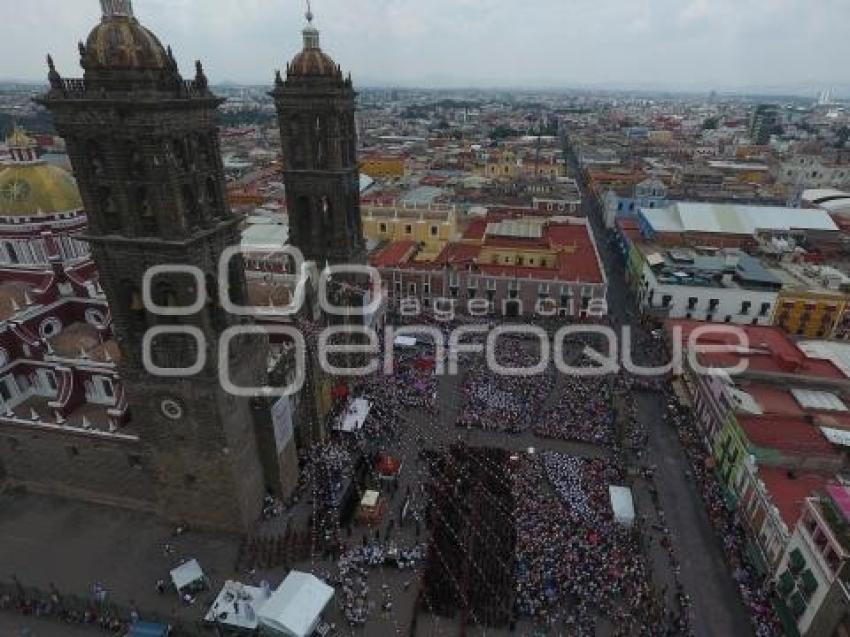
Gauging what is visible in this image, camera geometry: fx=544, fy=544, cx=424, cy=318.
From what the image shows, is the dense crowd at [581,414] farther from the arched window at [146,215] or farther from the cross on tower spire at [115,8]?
the cross on tower spire at [115,8]

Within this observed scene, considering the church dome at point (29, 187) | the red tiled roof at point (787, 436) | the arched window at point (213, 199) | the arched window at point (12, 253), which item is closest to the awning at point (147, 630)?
the arched window at point (213, 199)

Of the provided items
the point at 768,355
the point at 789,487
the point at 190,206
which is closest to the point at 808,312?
the point at 768,355

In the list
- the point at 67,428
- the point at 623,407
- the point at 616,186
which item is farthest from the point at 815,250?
the point at 67,428

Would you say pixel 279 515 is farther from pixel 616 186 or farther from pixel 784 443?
pixel 616 186

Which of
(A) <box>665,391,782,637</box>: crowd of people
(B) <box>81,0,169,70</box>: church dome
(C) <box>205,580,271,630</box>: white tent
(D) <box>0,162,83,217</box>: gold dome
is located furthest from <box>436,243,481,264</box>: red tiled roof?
(B) <box>81,0,169,70</box>: church dome

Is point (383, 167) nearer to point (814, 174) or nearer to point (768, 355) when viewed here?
point (814, 174)
